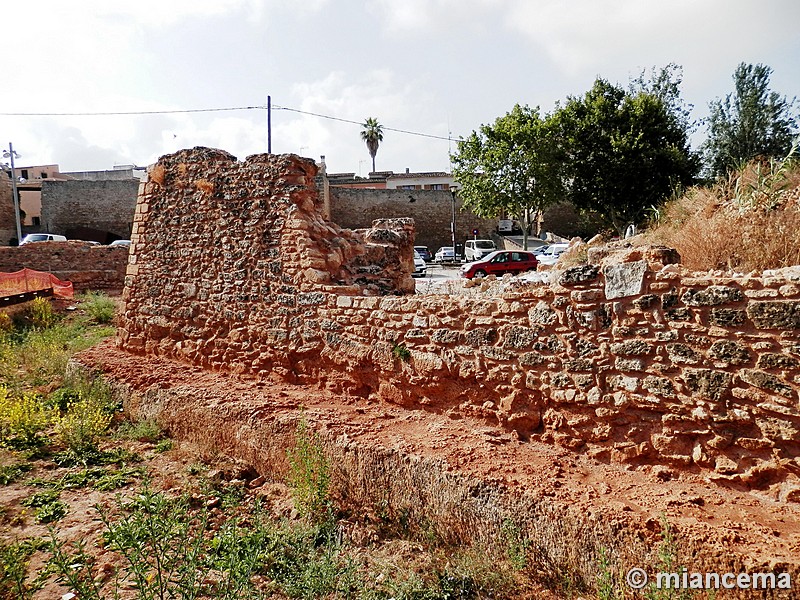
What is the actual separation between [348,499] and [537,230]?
3092 centimetres

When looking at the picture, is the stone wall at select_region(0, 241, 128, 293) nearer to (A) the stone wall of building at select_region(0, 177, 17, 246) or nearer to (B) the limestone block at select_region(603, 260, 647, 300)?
(A) the stone wall of building at select_region(0, 177, 17, 246)

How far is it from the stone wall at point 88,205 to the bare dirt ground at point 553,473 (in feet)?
87.7

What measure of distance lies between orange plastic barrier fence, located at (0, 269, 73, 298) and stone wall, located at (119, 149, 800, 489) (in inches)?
247

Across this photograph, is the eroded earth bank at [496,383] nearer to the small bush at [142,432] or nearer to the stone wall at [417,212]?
the small bush at [142,432]

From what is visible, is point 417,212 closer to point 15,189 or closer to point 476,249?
point 476,249

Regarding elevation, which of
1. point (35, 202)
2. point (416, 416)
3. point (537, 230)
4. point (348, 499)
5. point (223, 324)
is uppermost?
point (35, 202)

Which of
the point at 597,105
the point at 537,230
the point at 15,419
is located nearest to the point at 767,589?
the point at 15,419

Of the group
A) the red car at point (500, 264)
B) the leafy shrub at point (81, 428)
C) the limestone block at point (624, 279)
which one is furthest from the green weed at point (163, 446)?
the red car at point (500, 264)

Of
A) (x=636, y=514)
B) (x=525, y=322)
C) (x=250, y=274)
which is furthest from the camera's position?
(x=250, y=274)

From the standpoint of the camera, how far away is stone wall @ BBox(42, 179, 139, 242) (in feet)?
91.9

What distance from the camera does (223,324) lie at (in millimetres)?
6234

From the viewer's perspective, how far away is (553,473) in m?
3.45

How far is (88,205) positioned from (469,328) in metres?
30.6

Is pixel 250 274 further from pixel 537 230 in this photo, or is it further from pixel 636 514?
pixel 537 230
